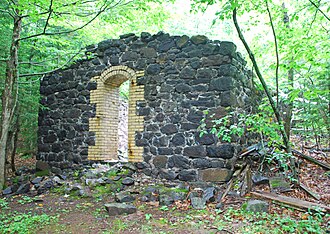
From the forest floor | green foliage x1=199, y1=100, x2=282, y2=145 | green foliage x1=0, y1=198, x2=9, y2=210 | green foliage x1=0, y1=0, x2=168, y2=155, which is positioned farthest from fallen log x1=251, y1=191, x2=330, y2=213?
green foliage x1=0, y1=0, x2=168, y2=155

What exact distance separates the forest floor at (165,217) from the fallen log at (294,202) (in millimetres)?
80

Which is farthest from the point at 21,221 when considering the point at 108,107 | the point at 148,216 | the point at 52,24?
the point at 52,24

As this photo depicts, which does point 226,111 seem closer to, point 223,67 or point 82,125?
point 223,67

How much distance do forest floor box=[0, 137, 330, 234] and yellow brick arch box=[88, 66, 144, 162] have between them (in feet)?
5.90

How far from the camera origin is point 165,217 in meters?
4.59

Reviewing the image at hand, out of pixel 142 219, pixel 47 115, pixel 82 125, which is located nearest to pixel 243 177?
pixel 142 219

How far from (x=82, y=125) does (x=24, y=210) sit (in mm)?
2860

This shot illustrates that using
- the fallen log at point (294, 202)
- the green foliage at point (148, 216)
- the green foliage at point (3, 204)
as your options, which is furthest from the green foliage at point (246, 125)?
the green foliage at point (3, 204)

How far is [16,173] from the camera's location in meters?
8.16

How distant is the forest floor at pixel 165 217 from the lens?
3.92 m

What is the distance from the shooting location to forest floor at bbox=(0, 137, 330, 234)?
12.9ft

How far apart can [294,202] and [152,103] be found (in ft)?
11.8

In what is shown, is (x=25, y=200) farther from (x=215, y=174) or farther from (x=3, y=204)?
(x=215, y=174)

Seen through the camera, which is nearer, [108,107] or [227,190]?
[227,190]
